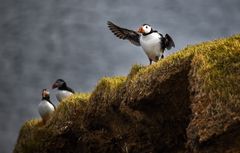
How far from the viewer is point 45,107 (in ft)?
52.6

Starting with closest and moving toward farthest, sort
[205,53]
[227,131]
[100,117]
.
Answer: [227,131]
[205,53]
[100,117]

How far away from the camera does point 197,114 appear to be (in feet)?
27.8

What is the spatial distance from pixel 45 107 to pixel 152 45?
4941 mm

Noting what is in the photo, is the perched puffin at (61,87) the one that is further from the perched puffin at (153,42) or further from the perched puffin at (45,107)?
the perched puffin at (153,42)

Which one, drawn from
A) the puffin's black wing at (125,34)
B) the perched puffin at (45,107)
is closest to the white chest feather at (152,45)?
the puffin's black wing at (125,34)

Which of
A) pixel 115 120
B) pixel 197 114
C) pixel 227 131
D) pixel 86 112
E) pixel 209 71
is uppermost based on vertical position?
pixel 86 112

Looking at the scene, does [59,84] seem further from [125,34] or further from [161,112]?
[161,112]

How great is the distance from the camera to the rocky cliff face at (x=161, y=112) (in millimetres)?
8102

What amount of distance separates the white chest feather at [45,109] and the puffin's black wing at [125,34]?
3291 millimetres

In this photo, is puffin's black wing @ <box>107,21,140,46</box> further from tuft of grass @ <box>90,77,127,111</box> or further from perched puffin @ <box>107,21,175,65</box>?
tuft of grass @ <box>90,77,127,111</box>

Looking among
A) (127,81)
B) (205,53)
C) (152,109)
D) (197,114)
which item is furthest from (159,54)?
(197,114)

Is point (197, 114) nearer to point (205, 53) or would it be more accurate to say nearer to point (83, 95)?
point (205, 53)

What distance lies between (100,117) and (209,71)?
410 cm

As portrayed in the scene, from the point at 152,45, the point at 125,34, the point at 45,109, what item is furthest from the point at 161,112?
the point at 45,109
